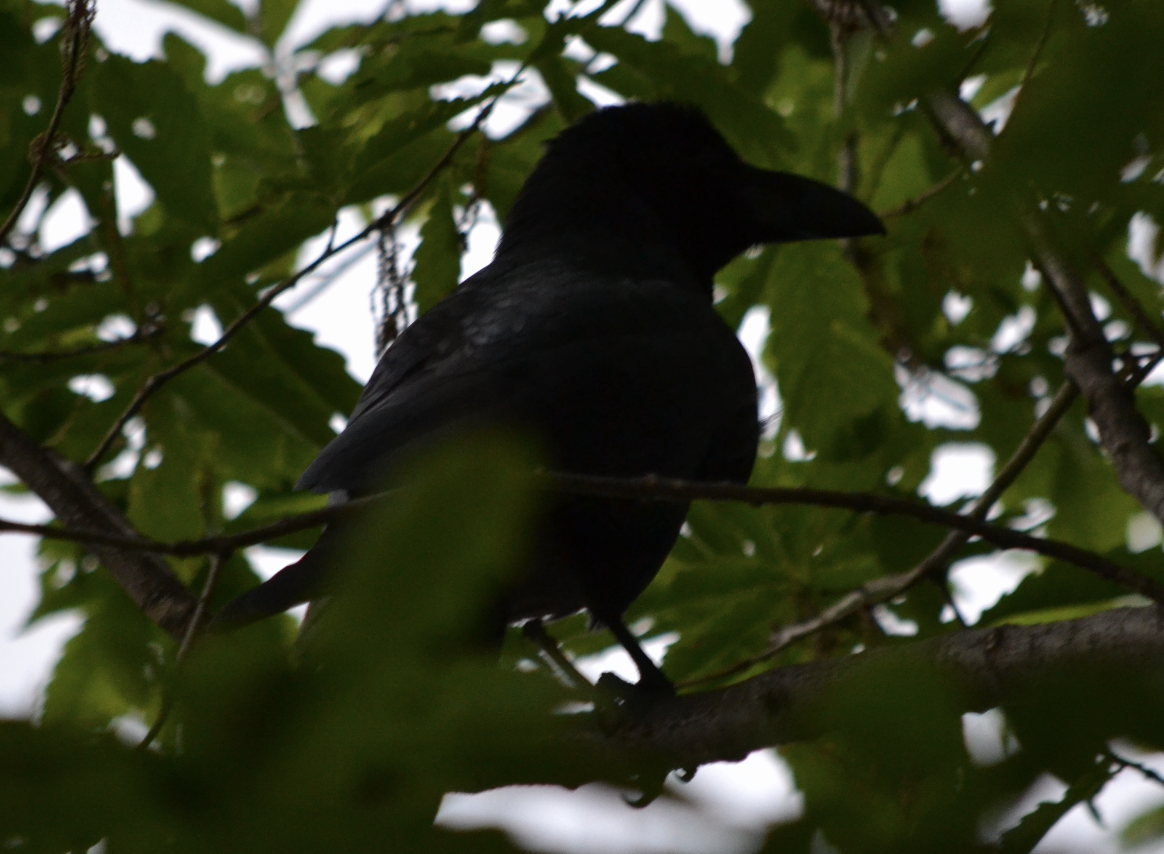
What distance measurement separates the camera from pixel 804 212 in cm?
383

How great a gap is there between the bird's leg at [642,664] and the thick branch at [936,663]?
63cm

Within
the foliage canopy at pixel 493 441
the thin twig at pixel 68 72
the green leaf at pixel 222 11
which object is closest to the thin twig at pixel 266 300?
the foliage canopy at pixel 493 441

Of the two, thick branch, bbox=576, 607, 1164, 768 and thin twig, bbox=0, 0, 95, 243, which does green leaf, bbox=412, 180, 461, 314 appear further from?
thick branch, bbox=576, 607, 1164, 768

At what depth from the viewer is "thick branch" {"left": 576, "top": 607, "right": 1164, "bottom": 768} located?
172 centimetres

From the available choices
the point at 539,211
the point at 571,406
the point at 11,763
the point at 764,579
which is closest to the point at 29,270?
the point at 539,211

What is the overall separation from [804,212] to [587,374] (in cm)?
133

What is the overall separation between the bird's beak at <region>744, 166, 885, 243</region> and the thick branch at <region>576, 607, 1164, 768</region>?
194 centimetres

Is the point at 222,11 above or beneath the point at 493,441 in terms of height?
above

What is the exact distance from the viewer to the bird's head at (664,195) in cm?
389

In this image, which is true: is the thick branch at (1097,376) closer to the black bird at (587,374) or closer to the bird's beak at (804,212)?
the bird's beak at (804,212)

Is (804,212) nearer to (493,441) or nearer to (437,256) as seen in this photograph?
(437,256)

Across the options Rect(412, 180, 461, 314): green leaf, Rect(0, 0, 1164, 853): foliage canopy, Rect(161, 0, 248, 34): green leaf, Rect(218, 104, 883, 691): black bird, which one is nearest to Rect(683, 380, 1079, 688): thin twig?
Rect(0, 0, 1164, 853): foliage canopy

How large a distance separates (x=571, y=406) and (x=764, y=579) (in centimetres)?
119

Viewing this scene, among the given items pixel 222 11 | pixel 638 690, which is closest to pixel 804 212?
pixel 638 690
